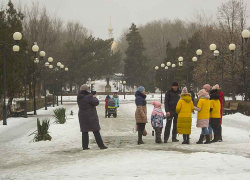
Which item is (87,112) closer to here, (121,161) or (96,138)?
(96,138)

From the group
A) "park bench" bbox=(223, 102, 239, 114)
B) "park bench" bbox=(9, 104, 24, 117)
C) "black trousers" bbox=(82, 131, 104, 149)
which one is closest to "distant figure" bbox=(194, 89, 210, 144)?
"black trousers" bbox=(82, 131, 104, 149)

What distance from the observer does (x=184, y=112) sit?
446 inches

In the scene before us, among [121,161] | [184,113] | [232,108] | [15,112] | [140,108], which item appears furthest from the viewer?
[232,108]

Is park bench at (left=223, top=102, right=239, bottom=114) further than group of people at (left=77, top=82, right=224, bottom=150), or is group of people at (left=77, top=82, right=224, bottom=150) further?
park bench at (left=223, top=102, right=239, bottom=114)

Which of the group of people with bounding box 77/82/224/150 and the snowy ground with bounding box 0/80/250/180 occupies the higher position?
the group of people with bounding box 77/82/224/150

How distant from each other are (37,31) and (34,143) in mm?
42840

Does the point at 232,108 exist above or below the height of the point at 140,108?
below

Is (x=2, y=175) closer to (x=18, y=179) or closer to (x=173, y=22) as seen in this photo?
(x=18, y=179)

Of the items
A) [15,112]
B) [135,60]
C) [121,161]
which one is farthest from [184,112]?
[135,60]

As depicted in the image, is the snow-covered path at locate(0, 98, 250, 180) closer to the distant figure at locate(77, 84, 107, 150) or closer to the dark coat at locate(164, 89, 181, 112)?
the distant figure at locate(77, 84, 107, 150)

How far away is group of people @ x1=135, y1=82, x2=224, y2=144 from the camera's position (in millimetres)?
11367

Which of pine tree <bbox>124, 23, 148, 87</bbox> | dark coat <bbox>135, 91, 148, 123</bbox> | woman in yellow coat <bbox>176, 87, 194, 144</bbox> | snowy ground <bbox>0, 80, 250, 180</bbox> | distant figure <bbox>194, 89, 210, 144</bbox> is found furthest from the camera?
pine tree <bbox>124, 23, 148, 87</bbox>

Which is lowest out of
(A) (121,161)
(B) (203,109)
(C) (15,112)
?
(A) (121,161)

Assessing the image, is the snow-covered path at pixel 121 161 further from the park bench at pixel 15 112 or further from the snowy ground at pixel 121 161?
the park bench at pixel 15 112
